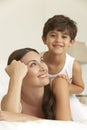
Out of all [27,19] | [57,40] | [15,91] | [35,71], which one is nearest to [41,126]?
[15,91]

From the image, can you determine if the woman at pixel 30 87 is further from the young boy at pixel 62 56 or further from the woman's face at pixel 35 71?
the young boy at pixel 62 56

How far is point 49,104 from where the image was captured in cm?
126

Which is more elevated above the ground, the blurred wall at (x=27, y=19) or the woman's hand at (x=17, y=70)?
the blurred wall at (x=27, y=19)

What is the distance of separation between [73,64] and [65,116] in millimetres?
571

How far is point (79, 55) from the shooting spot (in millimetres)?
2484

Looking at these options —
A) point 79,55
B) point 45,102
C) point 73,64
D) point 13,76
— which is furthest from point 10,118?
point 79,55

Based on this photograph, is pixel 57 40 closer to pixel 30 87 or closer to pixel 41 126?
pixel 30 87

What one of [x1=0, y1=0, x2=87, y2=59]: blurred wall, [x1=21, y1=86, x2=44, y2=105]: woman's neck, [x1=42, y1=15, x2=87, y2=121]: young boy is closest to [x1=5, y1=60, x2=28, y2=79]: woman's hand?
[x1=21, y1=86, x2=44, y2=105]: woman's neck

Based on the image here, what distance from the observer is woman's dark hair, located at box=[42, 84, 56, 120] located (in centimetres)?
126

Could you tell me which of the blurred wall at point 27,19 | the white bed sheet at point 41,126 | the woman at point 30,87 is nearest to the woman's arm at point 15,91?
the woman at point 30,87

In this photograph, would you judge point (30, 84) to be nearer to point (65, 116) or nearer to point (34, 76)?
point (34, 76)

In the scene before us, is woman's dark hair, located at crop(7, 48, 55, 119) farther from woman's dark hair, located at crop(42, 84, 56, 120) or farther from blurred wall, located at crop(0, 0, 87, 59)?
blurred wall, located at crop(0, 0, 87, 59)

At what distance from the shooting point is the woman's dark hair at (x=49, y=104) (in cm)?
126

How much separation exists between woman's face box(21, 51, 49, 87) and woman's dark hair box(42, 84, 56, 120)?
0.10 m
